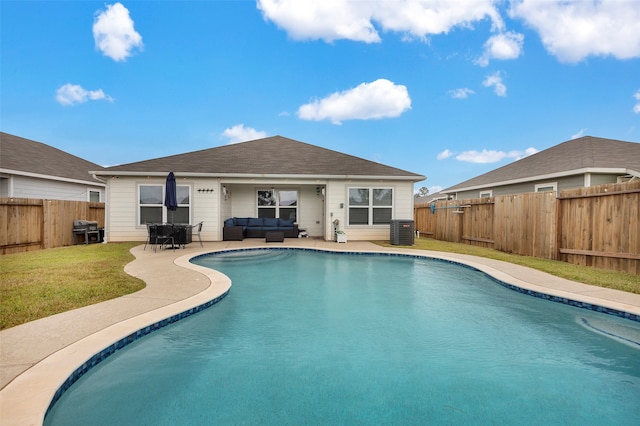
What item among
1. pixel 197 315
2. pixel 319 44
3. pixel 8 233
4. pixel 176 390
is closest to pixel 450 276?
pixel 197 315

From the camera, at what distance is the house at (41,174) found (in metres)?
13.1

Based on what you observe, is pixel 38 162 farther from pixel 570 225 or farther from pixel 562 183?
pixel 562 183

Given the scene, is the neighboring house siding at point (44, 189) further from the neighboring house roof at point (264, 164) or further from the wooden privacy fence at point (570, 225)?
the wooden privacy fence at point (570, 225)

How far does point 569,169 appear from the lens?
1178cm

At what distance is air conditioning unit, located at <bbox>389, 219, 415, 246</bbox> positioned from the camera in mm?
12148

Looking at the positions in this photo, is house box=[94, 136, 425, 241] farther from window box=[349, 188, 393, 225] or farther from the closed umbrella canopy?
the closed umbrella canopy

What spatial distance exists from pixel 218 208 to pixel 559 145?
16.5 metres

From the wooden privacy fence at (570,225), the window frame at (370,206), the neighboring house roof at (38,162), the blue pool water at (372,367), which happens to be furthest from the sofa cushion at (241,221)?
the wooden privacy fence at (570,225)

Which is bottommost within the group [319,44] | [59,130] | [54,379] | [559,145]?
[54,379]

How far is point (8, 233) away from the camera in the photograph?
9766 millimetres

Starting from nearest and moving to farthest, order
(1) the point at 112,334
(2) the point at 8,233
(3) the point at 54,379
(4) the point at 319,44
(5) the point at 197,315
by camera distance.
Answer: (3) the point at 54,379, (1) the point at 112,334, (5) the point at 197,315, (2) the point at 8,233, (4) the point at 319,44

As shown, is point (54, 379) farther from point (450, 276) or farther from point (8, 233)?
point (8, 233)

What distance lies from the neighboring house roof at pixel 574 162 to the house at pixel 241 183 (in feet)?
16.7

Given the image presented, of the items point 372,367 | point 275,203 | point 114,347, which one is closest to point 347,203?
point 275,203
